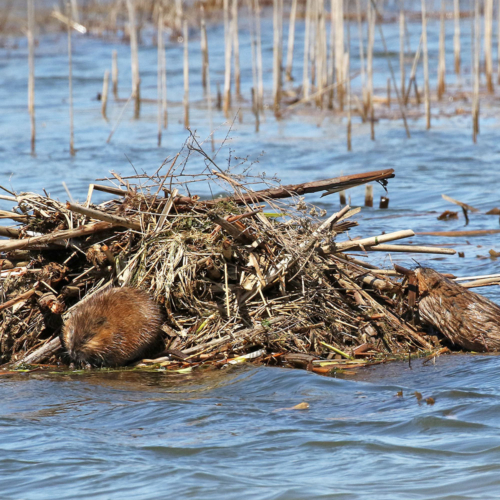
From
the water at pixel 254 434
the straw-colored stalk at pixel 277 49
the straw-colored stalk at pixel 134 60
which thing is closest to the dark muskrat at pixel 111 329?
the water at pixel 254 434

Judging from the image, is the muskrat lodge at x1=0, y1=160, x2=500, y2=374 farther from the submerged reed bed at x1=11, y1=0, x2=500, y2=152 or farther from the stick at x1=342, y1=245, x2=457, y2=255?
the submerged reed bed at x1=11, y1=0, x2=500, y2=152

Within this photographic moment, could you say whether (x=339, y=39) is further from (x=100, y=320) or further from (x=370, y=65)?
(x=100, y=320)

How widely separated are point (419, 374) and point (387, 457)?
1110 mm

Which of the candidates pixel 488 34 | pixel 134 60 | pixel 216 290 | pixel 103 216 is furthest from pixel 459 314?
pixel 488 34

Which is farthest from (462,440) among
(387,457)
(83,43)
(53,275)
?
(83,43)

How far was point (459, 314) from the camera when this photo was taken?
511cm

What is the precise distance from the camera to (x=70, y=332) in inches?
184

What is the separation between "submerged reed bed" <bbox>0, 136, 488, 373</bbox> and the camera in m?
4.98

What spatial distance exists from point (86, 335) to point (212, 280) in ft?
3.11

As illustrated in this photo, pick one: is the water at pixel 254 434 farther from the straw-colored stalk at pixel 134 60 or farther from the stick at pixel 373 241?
the straw-colored stalk at pixel 134 60

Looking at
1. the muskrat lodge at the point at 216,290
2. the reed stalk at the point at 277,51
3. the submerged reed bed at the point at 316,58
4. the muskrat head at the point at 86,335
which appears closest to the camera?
the muskrat head at the point at 86,335

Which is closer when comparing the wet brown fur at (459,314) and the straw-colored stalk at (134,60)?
the wet brown fur at (459,314)

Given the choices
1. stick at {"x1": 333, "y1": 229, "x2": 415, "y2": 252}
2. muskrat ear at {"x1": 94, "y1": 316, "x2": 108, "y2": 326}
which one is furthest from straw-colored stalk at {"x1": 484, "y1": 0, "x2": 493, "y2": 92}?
muskrat ear at {"x1": 94, "y1": 316, "x2": 108, "y2": 326}

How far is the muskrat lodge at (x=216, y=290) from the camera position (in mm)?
4918
